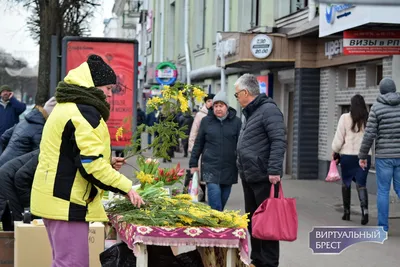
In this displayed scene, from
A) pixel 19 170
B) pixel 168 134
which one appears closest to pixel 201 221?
pixel 168 134

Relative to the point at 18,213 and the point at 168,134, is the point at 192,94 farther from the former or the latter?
the point at 18,213

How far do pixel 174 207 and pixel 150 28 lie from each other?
4198 cm

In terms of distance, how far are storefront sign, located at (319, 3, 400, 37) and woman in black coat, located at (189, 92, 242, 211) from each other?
2.39 m

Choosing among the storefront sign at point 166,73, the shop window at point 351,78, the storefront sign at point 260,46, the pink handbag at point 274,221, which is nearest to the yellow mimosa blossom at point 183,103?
the pink handbag at point 274,221

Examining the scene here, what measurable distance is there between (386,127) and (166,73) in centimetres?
2130

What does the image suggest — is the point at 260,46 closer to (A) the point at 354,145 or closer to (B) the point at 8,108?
(B) the point at 8,108

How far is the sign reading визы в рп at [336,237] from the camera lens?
19.3 ft

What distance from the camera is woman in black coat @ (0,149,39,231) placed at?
7.48 metres

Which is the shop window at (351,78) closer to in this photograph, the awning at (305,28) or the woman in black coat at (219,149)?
the awning at (305,28)

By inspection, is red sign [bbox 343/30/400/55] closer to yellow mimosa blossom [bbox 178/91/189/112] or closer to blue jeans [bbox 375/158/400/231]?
blue jeans [bbox 375/158/400/231]

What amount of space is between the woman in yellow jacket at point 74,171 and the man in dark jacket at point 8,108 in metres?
10.9

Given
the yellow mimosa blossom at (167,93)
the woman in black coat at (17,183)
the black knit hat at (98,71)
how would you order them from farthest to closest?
the woman in black coat at (17,183) < the yellow mimosa blossom at (167,93) < the black knit hat at (98,71)

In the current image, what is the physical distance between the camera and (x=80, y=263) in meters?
5.28

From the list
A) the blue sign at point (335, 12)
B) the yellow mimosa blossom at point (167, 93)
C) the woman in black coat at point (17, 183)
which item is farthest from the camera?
the blue sign at point (335, 12)
